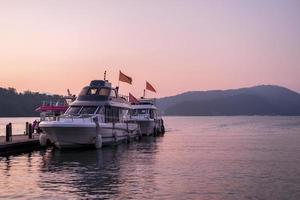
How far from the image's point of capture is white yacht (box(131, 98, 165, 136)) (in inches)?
2563

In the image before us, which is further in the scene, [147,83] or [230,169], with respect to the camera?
[147,83]

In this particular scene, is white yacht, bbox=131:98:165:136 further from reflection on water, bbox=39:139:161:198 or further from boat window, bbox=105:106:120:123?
reflection on water, bbox=39:139:161:198

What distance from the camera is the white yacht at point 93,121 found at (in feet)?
129

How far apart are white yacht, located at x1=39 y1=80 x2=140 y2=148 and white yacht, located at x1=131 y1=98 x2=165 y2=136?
488 inches

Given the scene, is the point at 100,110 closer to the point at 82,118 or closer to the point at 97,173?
the point at 82,118

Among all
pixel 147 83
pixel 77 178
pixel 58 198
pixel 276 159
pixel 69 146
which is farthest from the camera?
pixel 147 83

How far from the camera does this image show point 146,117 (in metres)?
65.9

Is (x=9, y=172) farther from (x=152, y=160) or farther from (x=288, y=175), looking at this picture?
(x=288, y=175)

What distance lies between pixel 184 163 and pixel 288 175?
7.62 m

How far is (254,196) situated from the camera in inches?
792

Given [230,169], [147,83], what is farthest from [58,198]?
[147,83]

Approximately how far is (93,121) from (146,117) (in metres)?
25.1

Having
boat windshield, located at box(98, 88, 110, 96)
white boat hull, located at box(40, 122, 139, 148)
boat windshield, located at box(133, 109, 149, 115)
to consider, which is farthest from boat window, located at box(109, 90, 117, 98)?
boat windshield, located at box(133, 109, 149, 115)

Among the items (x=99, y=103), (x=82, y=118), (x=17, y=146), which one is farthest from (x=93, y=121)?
A: (x=17, y=146)
